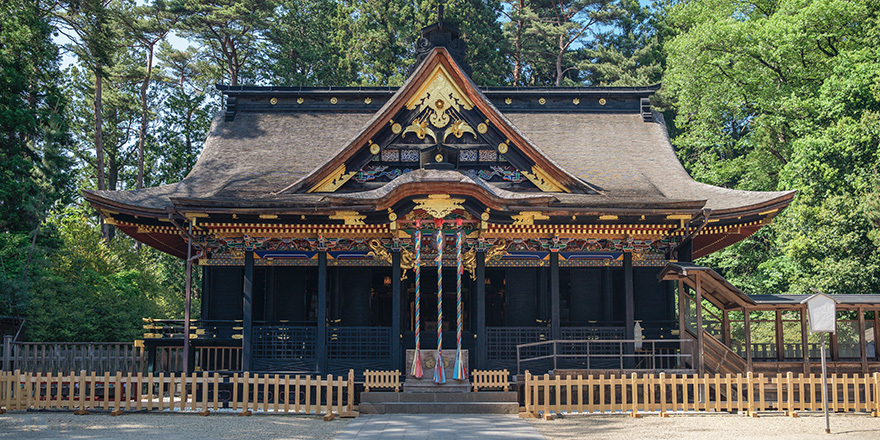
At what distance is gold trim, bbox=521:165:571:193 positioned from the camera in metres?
17.7

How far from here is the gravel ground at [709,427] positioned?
11.9m

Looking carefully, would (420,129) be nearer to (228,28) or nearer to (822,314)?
(822,314)

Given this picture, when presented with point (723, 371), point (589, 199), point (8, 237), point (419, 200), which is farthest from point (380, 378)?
point (8, 237)

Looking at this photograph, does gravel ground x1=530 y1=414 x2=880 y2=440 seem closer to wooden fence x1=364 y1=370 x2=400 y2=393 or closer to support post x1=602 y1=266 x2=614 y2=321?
wooden fence x1=364 y1=370 x2=400 y2=393

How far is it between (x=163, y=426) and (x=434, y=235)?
7.00 meters

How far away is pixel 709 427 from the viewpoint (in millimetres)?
12750

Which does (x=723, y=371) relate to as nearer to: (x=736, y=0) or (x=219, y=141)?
(x=219, y=141)

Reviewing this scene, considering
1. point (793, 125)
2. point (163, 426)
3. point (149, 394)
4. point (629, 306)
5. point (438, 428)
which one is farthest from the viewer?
point (793, 125)

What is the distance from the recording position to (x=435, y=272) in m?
20.1

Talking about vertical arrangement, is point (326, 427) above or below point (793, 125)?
below

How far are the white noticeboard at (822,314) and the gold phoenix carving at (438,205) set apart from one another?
746 cm

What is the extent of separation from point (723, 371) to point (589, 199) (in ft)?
17.0

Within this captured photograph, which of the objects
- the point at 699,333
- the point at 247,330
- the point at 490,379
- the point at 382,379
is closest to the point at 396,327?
the point at 382,379

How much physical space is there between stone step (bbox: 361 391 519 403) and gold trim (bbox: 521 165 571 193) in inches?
218
